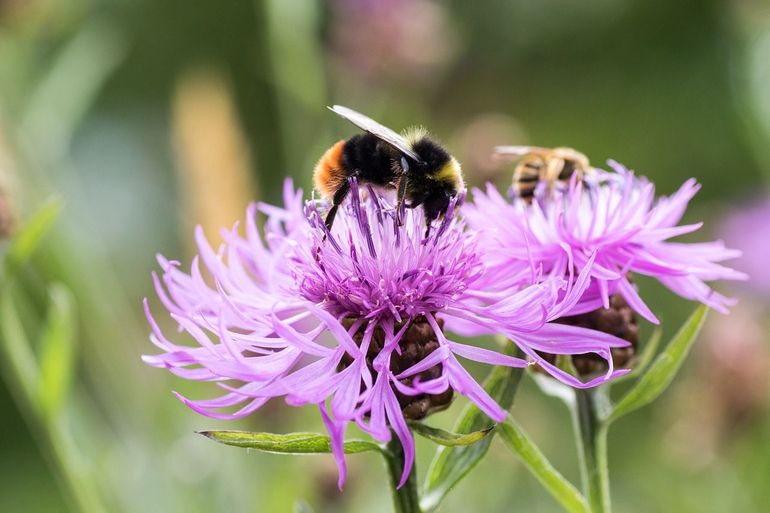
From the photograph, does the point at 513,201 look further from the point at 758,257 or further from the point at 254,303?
the point at 758,257

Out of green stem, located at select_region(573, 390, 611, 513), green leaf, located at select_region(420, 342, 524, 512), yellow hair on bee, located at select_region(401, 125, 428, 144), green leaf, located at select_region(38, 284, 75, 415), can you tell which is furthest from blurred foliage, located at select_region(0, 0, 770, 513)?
yellow hair on bee, located at select_region(401, 125, 428, 144)

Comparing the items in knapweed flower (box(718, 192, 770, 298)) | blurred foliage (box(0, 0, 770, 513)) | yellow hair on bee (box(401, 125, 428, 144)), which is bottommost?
knapweed flower (box(718, 192, 770, 298))

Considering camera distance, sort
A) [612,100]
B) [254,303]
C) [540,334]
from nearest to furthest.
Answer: [540,334] < [254,303] < [612,100]

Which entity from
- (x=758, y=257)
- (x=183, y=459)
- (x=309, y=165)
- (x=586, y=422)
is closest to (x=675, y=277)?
(x=586, y=422)

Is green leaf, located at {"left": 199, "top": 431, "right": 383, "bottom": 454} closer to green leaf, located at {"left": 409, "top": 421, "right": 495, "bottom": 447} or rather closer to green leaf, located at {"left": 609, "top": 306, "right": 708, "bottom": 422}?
green leaf, located at {"left": 409, "top": 421, "right": 495, "bottom": 447}

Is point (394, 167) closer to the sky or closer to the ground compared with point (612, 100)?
closer to the sky
